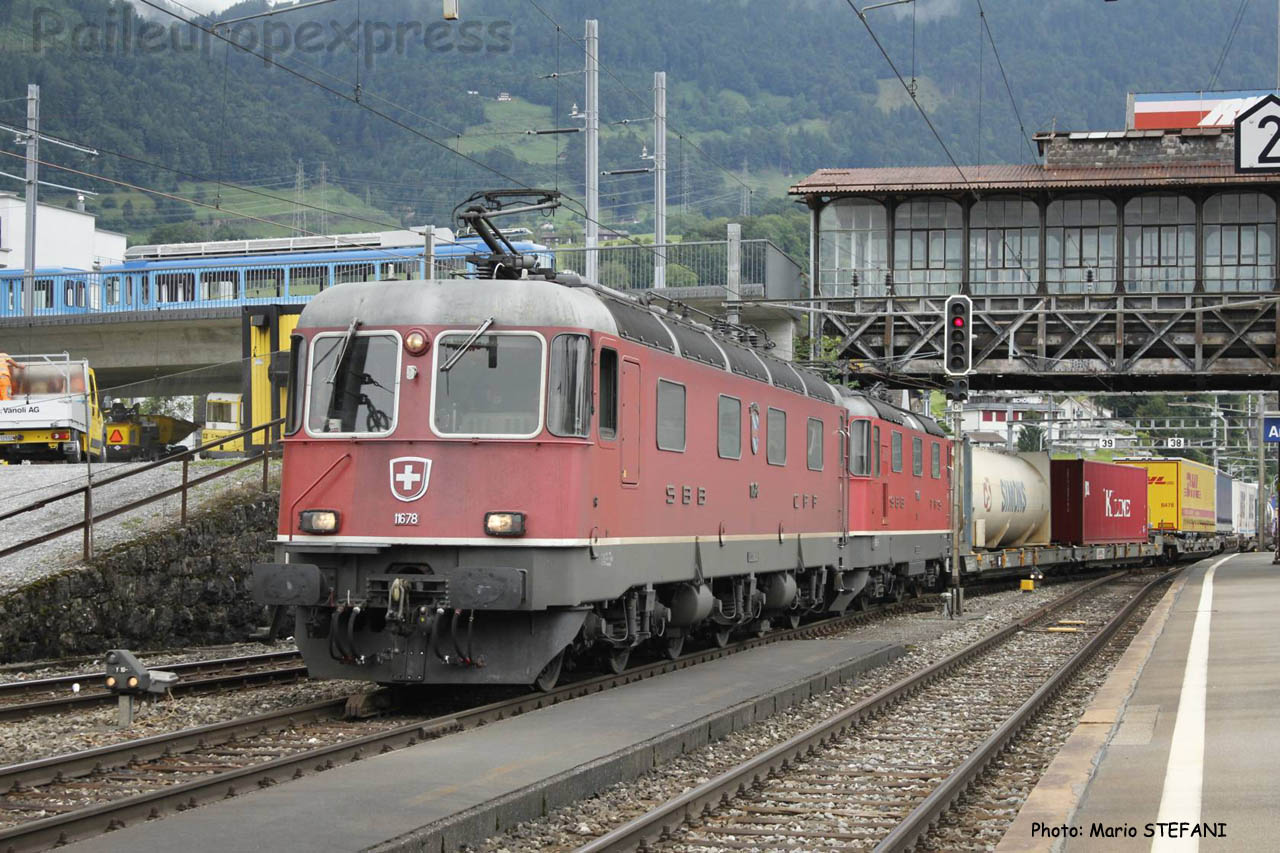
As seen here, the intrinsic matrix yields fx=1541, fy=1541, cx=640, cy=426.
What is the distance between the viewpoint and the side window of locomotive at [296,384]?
1269cm

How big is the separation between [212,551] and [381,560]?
7.59 m

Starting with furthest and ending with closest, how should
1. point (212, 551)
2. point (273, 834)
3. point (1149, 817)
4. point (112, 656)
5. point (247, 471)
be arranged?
point (247, 471) < point (212, 551) < point (112, 656) < point (1149, 817) < point (273, 834)

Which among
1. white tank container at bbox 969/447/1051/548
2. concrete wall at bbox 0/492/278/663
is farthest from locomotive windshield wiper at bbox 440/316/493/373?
white tank container at bbox 969/447/1051/548

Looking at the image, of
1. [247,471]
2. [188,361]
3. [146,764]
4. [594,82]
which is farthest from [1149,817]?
[188,361]

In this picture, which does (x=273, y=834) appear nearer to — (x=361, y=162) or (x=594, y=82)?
(x=594, y=82)

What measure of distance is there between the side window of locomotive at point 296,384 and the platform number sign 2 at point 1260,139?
939cm

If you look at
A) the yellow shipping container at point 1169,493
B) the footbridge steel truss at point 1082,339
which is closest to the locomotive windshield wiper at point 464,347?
the footbridge steel truss at point 1082,339

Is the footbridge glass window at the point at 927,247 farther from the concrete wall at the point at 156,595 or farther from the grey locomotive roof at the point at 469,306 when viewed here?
the grey locomotive roof at the point at 469,306

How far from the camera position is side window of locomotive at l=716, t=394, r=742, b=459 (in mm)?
16156

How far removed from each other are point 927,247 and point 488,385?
111ft

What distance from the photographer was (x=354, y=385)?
12.6 meters

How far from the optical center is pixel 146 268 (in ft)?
143

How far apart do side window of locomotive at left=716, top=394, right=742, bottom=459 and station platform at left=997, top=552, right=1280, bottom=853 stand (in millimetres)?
4506

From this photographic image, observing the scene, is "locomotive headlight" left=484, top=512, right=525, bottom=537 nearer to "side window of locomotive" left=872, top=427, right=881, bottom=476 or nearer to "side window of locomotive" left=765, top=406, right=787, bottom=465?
"side window of locomotive" left=765, top=406, right=787, bottom=465
